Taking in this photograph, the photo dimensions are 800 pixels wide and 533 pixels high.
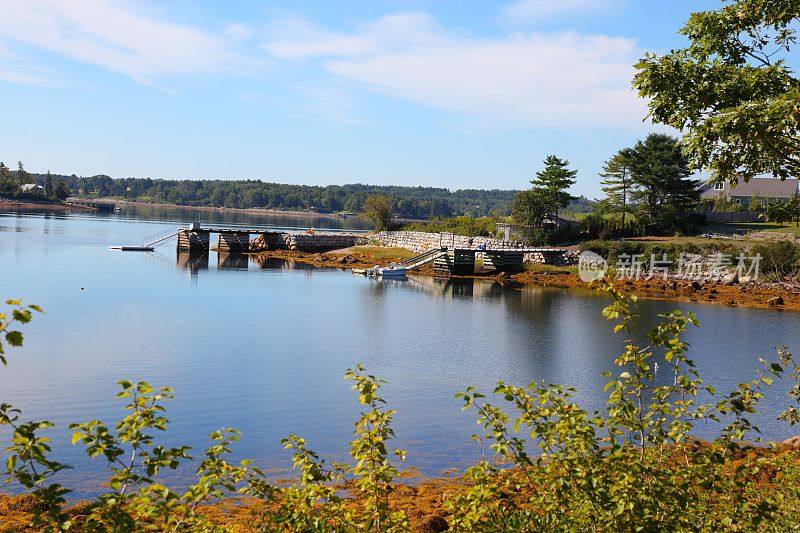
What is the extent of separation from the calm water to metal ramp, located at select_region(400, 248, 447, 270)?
7814 mm

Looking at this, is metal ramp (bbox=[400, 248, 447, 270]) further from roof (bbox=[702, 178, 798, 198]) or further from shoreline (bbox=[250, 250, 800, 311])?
roof (bbox=[702, 178, 798, 198])

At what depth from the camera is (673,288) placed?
63250mm

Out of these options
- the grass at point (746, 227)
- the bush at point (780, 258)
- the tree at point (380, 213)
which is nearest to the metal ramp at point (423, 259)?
the bush at point (780, 258)

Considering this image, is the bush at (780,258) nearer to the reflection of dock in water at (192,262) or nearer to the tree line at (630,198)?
the tree line at (630,198)

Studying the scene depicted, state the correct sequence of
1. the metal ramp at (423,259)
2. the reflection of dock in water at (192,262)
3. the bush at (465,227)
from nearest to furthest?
the reflection of dock in water at (192,262)
the metal ramp at (423,259)
the bush at (465,227)

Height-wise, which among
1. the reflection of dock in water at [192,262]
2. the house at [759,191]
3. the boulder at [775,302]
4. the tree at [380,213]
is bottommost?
the reflection of dock in water at [192,262]

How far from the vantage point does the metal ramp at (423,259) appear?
7766 centimetres

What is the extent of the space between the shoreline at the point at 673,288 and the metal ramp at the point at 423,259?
96 cm

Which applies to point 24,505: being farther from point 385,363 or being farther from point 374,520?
point 385,363

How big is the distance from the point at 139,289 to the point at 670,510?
173ft

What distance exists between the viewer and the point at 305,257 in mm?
92812

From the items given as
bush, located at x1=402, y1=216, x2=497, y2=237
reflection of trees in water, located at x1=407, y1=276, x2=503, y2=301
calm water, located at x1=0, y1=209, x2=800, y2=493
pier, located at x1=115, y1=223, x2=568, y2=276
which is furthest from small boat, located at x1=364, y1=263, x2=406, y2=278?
bush, located at x1=402, y1=216, x2=497, y2=237

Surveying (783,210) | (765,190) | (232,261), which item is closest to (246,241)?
(232,261)

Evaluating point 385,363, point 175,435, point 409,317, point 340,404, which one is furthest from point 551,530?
point 409,317
